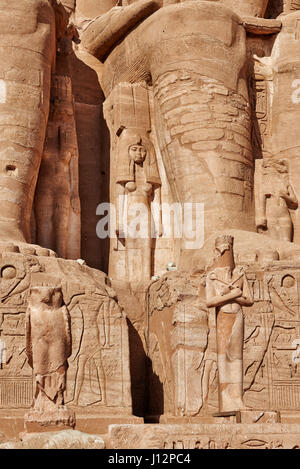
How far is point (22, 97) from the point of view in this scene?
12.9 meters

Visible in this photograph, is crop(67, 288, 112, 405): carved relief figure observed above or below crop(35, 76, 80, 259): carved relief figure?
below

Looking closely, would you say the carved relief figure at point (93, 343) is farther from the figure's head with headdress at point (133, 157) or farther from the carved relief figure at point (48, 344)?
the figure's head with headdress at point (133, 157)

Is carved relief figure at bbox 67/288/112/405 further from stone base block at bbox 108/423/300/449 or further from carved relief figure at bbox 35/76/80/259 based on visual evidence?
stone base block at bbox 108/423/300/449

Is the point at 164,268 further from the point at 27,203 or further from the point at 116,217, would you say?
the point at 27,203

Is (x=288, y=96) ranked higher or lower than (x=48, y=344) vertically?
higher

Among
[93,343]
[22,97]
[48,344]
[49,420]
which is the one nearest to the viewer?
[49,420]

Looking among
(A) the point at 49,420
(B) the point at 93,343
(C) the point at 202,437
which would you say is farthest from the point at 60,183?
(C) the point at 202,437

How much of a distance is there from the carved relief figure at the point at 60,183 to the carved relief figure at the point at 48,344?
3.26m

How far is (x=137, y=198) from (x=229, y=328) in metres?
3.57

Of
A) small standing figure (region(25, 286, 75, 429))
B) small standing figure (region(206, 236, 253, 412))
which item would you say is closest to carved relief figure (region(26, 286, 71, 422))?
small standing figure (region(25, 286, 75, 429))

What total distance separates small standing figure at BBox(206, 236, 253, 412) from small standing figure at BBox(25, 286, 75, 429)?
4.79 feet

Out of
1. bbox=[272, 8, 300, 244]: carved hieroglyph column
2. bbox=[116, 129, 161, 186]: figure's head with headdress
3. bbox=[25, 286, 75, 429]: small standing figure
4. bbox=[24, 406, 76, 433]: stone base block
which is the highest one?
bbox=[272, 8, 300, 244]: carved hieroglyph column

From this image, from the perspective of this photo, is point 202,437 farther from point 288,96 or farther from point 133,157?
point 288,96

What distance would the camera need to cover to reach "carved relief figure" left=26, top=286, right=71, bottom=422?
31.7 feet
